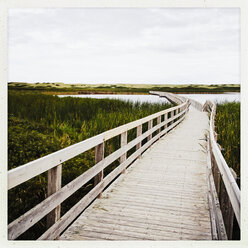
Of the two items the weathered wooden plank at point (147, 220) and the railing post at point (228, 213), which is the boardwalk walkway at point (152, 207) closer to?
the weathered wooden plank at point (147, 220)

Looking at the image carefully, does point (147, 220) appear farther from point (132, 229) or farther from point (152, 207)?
point (152, 207)

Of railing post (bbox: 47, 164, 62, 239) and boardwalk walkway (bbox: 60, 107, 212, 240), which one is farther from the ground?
railing post (bbox: 47, 164, 62, 239)

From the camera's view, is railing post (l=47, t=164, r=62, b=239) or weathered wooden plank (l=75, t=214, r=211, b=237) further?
weathered wooden plank (l=75, t=214, r=211, b=237)

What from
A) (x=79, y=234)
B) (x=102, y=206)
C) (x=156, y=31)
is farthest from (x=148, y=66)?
(x=79, y=234)

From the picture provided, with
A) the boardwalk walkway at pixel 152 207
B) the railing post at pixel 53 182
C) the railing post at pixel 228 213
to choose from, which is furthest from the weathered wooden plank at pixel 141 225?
the railing post at pixel 53 182

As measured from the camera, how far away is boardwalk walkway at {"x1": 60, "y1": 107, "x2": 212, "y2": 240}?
2727mm

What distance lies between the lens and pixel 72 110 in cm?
1019

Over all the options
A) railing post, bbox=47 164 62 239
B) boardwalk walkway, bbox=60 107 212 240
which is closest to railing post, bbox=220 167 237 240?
boardwalk walkway, bbox=60 107 212 240

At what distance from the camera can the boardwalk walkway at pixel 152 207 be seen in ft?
8.95

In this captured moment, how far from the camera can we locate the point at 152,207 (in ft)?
11.0

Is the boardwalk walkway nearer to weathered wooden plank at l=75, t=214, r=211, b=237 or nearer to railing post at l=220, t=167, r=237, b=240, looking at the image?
weathered wooden plank at l=75, t=214, r=211, b=237

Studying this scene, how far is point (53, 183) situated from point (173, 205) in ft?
5.37

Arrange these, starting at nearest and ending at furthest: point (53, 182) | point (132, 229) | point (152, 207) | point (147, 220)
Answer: point (53, 182)
point (132, 229)
point (147, 220)
point (152, 207)

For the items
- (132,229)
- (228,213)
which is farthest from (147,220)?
(228,213)
